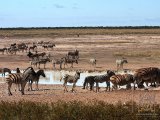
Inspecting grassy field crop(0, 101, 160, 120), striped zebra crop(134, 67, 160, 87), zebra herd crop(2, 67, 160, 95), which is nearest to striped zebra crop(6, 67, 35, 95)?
zebra herd crop(2, 67, 160, 95)

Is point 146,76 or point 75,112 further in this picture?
point 146,76

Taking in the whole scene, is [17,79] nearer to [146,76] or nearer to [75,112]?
[146,76]

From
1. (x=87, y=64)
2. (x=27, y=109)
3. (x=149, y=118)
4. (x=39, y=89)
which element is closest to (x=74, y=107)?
(x=27, y=109)

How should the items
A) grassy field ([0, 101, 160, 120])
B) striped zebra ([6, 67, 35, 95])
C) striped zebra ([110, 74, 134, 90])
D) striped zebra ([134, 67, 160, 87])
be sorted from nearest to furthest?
grassy field ([0, 101, 160, 120])
striped zebra ([110, 74, 134, 90])
striped zebra ([6, 67, 35, 95])
striped zebra ([134, 67, 160, 87])

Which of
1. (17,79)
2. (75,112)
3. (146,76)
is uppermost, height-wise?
(75,112)

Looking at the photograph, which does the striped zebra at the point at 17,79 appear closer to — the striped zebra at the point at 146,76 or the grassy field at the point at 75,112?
the striped zebra at the point at 146,76

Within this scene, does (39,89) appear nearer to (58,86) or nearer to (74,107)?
(58,86)

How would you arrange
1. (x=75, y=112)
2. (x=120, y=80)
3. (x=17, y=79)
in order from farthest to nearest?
(x=17, y=79) < (x=120, y=80) < (x=75, y=112)

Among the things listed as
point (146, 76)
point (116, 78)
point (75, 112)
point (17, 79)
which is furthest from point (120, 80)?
point (75, 112)

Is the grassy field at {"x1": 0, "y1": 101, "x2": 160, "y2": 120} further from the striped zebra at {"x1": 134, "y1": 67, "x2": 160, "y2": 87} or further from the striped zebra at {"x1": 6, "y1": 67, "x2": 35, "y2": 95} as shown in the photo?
the striped zebra at {"x1": 134, "y1": 67, "x2": 160, "y2": 87}

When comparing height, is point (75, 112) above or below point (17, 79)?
above

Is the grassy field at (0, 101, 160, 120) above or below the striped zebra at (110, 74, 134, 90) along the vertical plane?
above

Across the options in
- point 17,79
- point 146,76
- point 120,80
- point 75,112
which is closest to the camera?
point 75,112

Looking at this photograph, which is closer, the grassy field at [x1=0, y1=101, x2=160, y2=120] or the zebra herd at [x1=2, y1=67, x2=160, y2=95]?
the grassy field at [x1=0, y1=101, x2=160, y2=120]
